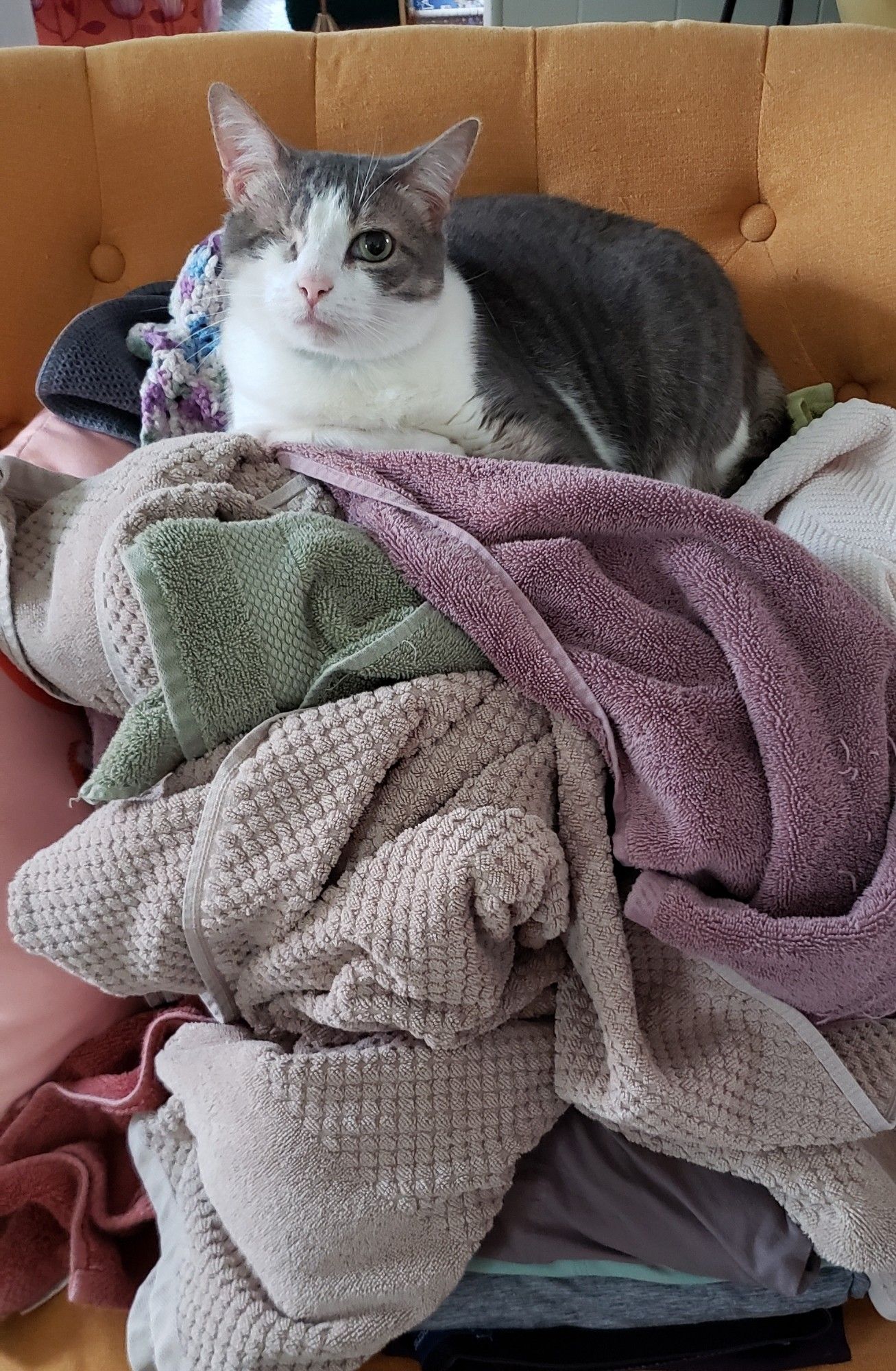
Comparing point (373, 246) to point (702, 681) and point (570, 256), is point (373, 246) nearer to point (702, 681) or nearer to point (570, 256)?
point (570, 256)

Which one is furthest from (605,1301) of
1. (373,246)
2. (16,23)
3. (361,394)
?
(16,23)

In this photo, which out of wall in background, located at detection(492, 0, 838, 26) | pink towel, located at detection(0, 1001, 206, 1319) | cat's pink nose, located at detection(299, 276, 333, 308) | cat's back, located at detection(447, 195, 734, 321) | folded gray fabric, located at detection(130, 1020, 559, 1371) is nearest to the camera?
folded gray fabric, located at detection(130, 1020, 559, 1371)

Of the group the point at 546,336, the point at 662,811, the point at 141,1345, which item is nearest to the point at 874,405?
the point at 546,336

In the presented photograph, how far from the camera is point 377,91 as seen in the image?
44.3 inches

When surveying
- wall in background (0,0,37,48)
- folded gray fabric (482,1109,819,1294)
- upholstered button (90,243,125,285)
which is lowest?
folded gray fabric (482,1109,819,1294)

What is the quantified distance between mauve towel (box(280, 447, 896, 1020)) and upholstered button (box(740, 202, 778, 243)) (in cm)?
64

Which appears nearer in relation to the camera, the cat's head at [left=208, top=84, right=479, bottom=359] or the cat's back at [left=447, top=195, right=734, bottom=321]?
the cat's head at [left=208, top=84, right=479, bottom=359]

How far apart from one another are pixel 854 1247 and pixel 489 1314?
0.25 metres

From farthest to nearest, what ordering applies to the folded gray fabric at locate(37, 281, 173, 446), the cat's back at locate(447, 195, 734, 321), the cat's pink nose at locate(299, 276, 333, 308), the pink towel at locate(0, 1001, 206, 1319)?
the cat's back at locate(447, 195, 734, 321)
the folded gray fabric at locate(37, 281, 173, 446)
the cat's pink nose at locate(299, 276, 333, 308)
the pink towel at locate(0, 1001, 206, 1319)

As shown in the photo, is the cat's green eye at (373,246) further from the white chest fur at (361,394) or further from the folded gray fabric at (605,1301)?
the folded gray fabric at (605,1301)

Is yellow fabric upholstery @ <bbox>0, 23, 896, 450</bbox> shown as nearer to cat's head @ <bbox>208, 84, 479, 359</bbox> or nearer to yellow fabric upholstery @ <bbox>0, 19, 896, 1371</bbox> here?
yellow fabric upholstery @ <bbox>0, 19, 896, 1371</bbox>

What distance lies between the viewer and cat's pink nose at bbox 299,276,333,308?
0.88 m

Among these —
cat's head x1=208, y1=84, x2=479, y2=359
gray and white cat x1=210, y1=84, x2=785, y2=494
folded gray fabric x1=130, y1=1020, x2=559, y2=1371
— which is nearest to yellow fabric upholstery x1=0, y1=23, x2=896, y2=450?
gray and white cat x1=210, y1=84, x2=785, y2=494

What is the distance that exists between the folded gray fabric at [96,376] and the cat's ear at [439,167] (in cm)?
35
